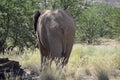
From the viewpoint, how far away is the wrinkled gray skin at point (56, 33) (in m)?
9.15

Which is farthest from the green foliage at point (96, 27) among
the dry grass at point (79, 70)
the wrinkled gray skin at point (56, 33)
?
the wrinkled gray skin at point (56, 33)

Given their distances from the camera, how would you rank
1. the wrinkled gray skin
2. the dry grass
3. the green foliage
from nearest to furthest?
the dry grass
the wrinkled gray skin
the green foliage

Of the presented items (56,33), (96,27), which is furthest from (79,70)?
(96,27)

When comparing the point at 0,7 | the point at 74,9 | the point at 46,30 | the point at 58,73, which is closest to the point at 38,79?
the point at 58,73

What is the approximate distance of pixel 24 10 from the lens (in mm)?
16344

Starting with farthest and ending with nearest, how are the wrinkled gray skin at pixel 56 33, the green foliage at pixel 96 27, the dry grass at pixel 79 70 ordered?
the green foliage at pixel 96 27, the wrinkled gray skin at pixel 56 33, the dry grass at pixel 79 70

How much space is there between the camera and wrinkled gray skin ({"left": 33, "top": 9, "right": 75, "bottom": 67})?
30.0 ft

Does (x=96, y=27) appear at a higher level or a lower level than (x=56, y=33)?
lower

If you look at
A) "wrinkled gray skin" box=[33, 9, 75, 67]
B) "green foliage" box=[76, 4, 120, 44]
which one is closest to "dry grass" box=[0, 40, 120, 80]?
"wrinkled gray skin" box=[33, 9, 75, 67]

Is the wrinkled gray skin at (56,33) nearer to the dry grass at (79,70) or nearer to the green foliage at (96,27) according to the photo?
the dry grass at (79,70)

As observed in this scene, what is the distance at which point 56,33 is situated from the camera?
9109mm

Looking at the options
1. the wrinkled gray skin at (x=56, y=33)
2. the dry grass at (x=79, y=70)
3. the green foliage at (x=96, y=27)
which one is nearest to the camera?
the dry grass at (x=79, y=70)

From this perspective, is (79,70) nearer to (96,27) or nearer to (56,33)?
(56,33)

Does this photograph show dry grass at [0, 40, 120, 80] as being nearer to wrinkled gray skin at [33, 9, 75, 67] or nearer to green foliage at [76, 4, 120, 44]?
wrinkled gray skin at [33, 9, 75, 67]
